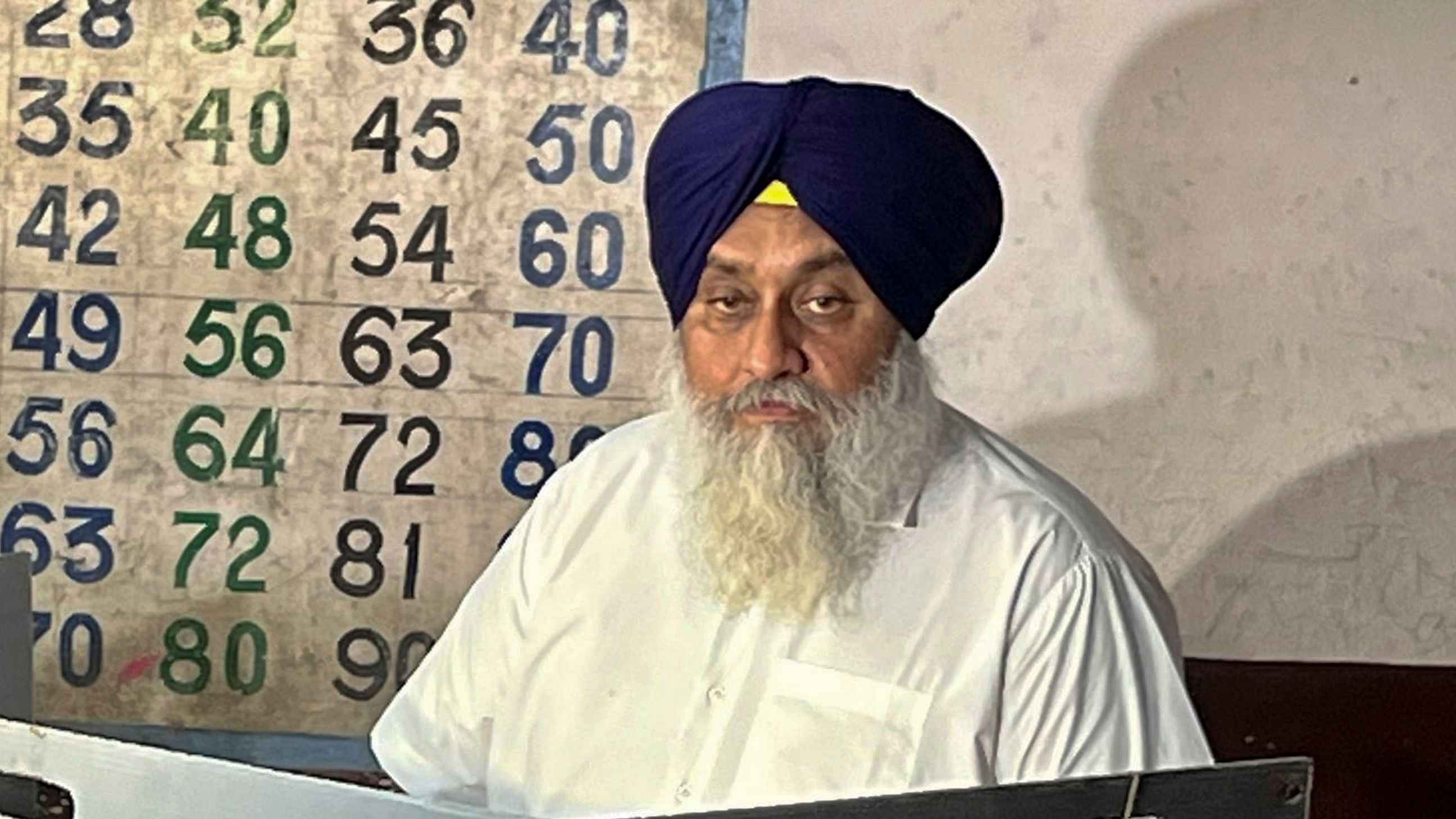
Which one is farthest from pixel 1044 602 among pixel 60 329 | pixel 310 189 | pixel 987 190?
pixel 60 329

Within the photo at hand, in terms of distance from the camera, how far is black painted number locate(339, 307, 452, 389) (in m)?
2.53

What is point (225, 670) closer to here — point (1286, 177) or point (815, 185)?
point (815, 185)

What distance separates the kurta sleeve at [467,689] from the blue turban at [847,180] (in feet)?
1.03

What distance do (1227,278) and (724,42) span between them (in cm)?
69

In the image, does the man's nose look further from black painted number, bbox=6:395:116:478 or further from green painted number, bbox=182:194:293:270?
black painted number, bbox=6:395:116:478

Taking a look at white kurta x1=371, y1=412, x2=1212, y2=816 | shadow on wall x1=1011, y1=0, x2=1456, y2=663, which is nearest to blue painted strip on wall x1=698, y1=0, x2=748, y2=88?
shadow on wall x1=1011, y1=0, x2=1456, y2=663

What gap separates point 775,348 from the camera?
69.5 inches

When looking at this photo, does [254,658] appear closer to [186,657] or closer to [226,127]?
[186,657]

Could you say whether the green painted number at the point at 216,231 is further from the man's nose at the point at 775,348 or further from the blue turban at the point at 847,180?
the man's nose at the point at 775,348

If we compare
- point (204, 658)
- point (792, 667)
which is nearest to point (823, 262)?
point (792, 667)

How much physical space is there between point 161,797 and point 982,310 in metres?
1.81

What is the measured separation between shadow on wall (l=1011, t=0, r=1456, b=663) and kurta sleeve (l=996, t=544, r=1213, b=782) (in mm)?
800

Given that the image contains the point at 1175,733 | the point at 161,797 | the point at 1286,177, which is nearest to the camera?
the point at 161,797

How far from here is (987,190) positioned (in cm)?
186
